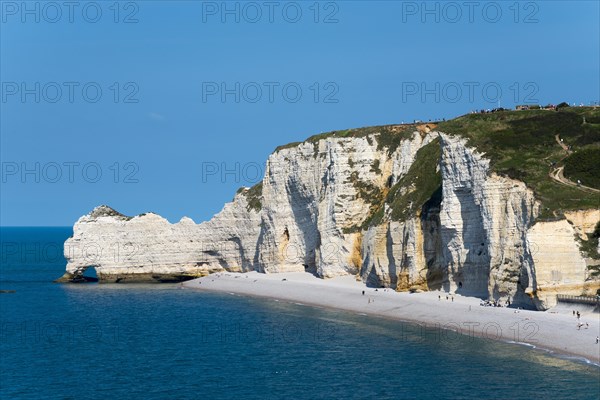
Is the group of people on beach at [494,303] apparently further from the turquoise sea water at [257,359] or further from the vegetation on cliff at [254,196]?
the vegetation on cliff at [254,196]

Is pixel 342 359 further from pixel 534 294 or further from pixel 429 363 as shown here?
pixel 534 294

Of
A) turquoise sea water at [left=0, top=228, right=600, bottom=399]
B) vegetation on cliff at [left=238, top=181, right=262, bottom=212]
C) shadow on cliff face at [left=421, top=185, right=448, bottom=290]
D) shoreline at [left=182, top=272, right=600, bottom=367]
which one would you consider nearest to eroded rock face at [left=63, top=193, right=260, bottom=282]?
vegetation on cliff at [left=238, top=181, right=262, bottom=212]

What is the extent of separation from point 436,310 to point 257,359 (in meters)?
18.4

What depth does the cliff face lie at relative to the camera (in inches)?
2373

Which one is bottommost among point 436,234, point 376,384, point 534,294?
point 376,384

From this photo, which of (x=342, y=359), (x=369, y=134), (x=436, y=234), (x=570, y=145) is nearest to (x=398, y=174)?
(x=369, y=134)

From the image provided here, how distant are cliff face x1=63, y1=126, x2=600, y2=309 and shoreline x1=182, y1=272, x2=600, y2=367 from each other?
1896 mm

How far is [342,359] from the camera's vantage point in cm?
5038

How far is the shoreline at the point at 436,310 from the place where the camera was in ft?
166

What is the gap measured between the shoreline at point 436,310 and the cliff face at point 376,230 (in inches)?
74.6

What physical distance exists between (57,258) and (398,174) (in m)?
121

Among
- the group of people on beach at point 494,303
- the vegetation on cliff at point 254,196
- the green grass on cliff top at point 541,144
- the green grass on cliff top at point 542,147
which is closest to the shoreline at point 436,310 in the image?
the group of people on beach at point 494,303

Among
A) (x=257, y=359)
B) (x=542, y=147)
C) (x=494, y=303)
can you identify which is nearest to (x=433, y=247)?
(x=494, y=303)

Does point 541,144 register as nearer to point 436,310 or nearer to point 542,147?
point 542,147
